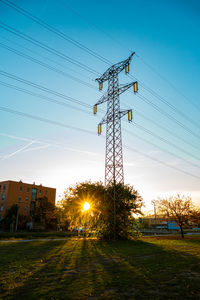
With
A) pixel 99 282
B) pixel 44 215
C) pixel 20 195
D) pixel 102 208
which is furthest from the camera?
pixel 20 195

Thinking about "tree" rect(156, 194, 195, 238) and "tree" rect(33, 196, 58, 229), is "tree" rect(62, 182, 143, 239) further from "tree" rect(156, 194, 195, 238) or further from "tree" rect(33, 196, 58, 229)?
"tree" rect(33, 196, 58, 229)

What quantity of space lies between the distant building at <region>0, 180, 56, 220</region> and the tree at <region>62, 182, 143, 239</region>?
4102cm

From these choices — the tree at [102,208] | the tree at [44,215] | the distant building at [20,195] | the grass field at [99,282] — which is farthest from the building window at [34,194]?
the grass field at [99,282]

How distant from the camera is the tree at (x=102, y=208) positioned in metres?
23.2

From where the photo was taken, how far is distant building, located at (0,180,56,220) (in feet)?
200

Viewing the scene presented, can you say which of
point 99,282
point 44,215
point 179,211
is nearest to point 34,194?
point 44,215

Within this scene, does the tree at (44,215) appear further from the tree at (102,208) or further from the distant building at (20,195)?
the tree at (102,208)

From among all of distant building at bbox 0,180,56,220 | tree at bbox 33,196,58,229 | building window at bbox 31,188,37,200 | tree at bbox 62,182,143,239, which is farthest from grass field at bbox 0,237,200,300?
building window at bbox 31,188,37,200

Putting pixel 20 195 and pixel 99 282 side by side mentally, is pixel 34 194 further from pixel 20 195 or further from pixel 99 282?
pixel 99 282

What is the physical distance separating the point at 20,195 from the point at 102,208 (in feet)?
160

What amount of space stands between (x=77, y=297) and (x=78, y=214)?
70.2 feet

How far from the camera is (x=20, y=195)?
64.4m

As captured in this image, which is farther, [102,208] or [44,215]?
[44,215]

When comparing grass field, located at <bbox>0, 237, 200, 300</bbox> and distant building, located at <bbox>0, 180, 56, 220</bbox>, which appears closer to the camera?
grass field, located at <bbox>0, 237, 200, 300</bbox>
